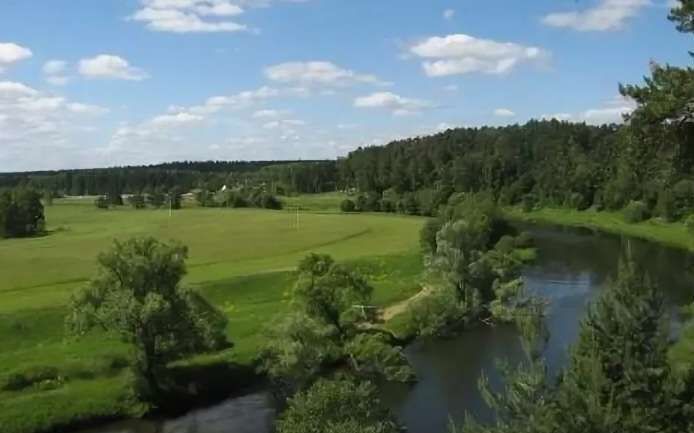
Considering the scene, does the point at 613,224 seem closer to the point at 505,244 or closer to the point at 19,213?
the point at 505,244

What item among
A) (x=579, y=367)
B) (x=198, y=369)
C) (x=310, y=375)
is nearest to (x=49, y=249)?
(x=198, y=369)

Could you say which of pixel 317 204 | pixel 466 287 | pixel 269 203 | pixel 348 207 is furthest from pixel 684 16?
pixel 317 204

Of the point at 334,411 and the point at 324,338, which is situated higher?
the point at 334,411

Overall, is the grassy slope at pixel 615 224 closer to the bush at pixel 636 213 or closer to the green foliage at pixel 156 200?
the bush at pixel 636 213

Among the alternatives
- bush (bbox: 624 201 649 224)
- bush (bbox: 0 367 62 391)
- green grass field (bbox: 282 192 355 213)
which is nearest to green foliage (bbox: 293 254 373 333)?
bush (bbox: 0 367 62 391)

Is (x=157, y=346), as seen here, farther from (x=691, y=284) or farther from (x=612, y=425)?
(x=691, y=284)
